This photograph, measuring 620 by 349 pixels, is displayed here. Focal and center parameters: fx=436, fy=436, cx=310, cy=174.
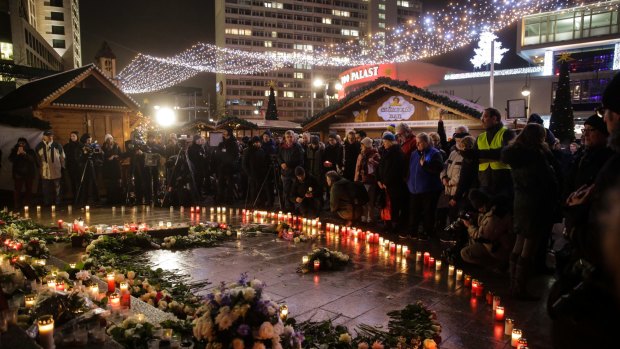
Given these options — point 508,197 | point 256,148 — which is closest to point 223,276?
point 508,197

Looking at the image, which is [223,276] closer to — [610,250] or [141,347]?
[141,347]

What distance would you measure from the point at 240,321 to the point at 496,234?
4165mm

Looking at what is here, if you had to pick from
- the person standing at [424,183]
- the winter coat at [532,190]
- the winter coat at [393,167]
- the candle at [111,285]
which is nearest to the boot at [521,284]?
the winter coat at [532,190]

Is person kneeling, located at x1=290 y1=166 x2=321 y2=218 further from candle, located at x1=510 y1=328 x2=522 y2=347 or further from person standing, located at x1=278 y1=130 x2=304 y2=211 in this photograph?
candle, located at x1=510 y1=328 x2=522 y2=347

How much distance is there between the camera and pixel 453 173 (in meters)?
7.65

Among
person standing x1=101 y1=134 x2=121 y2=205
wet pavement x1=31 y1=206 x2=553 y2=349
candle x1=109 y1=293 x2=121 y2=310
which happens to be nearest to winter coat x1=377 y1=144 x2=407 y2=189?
wet pavement x1=31 y1=206 x2=553 y2=349

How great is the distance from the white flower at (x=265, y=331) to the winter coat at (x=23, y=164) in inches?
461

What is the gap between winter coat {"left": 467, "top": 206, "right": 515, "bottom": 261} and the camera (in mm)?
5750

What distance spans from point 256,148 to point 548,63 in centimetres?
3269

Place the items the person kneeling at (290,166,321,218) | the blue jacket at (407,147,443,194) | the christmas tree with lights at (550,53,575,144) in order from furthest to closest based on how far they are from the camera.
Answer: the christmas tree with lights at (550,53,575,144)
the person kneeling at (290,166,321,218)
the blue jacket at (407,147,443,194)

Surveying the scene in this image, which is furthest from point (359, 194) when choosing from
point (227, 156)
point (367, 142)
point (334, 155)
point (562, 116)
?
point (562, 116)

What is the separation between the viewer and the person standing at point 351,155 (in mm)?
10695

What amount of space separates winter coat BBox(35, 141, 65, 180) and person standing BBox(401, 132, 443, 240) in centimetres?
963

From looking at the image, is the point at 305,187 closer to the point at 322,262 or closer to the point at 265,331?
the point at 322,262
